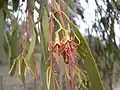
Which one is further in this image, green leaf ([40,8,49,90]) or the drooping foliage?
green leaf ([40,8,49,90])

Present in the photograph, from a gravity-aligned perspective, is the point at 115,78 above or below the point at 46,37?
below

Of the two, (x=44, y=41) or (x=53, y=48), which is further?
(x=44, y=41)

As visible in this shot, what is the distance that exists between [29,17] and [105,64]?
136 centimetres

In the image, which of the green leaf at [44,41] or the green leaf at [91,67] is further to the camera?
the green leaf at [44,41]

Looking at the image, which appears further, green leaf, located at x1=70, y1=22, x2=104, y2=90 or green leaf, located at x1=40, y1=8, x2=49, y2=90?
green leaf, located at x1=40, y1=8, x2=49, y2=90

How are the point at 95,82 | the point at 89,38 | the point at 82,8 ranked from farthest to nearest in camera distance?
1. the point at 89,38
2. the point at 82,8
3. the point at 95,82

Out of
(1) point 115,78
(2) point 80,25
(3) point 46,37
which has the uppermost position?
(2) point 80,25

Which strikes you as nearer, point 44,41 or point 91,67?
point 91,67

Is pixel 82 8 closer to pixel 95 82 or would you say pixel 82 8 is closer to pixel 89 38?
pixel 89 38

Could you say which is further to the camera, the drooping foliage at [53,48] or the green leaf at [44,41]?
the green leaf at [44,41]

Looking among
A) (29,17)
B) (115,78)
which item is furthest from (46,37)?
(115,78)

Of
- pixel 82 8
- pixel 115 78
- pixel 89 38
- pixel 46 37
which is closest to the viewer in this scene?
pixel 46 37

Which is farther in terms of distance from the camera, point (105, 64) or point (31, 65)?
point (105, 64)

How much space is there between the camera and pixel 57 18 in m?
0.61
